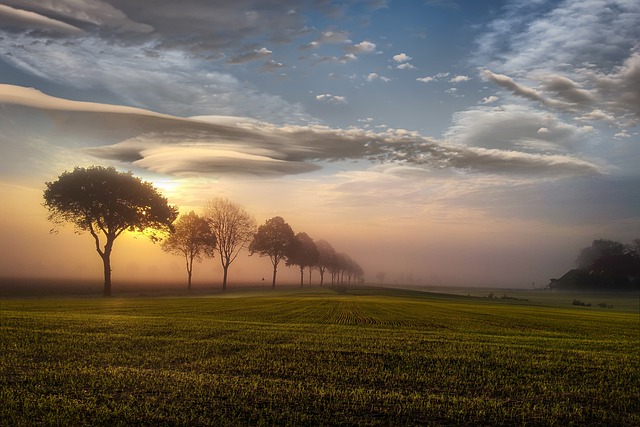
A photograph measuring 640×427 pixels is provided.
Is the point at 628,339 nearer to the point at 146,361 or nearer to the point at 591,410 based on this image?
the point at 591,410

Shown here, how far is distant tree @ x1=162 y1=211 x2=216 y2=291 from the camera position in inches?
4097

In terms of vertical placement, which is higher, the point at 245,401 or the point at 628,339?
the point at 245,401

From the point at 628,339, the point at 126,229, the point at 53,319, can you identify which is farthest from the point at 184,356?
the point at 126,229

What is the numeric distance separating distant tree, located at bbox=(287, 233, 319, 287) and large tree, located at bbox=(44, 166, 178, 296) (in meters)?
63.2

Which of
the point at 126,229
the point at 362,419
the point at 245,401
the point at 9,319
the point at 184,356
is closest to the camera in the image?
the point at 362,419

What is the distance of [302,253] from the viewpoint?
15275cm

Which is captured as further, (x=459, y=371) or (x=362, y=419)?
(x=459, y=371)

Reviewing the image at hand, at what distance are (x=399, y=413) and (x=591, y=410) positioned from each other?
5.77 metres

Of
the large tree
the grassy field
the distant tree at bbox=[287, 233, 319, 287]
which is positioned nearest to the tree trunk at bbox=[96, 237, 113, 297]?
the large tree

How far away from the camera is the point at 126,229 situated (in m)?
76.2

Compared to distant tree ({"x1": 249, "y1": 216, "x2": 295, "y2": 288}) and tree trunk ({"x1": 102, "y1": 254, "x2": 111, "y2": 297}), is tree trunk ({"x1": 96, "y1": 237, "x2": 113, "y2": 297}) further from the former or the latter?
distant tree ({"x1": 249, "y1": 216, "x2": 295, "y2": 288})

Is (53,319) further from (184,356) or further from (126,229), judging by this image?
(126,229)

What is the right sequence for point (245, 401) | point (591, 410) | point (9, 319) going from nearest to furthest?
1. point (245, 401)
2. point (591, 410)
3. point (9, 319)

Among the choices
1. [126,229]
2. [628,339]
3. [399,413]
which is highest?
[126,229]
